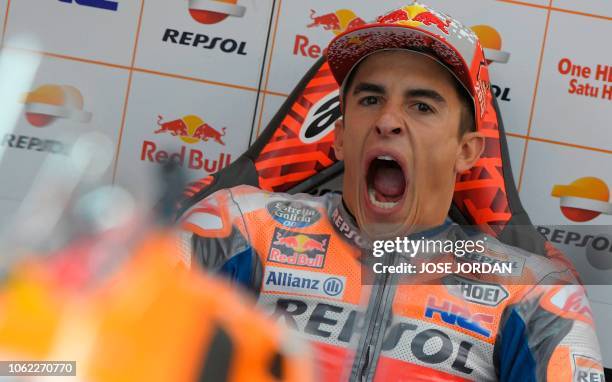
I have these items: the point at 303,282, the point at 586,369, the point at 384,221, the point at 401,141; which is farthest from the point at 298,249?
the point at 586,369

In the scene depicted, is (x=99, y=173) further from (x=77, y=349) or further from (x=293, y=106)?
(x=293, y=106)

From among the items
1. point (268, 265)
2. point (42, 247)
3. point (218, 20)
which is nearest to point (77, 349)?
point (42, 247)

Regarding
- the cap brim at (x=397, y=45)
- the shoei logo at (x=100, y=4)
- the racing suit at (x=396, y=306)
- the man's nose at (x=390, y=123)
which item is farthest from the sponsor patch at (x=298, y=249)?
the shoei logo at (x=100, y=4)

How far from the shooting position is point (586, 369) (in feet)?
3.66

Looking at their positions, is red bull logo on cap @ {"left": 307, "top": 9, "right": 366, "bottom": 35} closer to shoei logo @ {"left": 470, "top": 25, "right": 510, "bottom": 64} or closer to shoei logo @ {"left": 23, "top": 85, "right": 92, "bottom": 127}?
shoei logo @ {"left": 470, "top": 25, "right": 510, "bottom": 64}

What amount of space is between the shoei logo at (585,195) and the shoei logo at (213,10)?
3.63 feet

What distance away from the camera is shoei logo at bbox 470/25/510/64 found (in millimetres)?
2111

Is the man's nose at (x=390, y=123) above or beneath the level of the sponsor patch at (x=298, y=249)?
above

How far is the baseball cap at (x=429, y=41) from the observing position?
127cm

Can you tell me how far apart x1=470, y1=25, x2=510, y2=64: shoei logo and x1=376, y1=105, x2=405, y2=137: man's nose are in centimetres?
94

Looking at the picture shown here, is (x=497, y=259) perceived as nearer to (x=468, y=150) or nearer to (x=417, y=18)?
(x=468, y=150)

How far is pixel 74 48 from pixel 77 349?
1.97 m

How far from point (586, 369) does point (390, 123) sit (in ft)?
1.71

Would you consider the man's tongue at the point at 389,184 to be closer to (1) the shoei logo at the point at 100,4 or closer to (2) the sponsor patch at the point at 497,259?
(2) the sponsor patch at the point at 497,259
